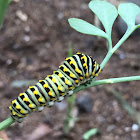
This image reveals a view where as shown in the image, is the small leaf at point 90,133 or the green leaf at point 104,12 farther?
the small leaf at point 90,133

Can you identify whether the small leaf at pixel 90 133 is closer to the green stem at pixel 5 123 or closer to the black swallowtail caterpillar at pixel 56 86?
the black swallowtail caterpillar at pixel 56 86

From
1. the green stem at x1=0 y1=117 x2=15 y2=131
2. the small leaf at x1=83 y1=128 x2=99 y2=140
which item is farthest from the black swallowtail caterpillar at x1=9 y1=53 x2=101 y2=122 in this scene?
the small leaf at x1=83 y1=128 x2=99 y2=140

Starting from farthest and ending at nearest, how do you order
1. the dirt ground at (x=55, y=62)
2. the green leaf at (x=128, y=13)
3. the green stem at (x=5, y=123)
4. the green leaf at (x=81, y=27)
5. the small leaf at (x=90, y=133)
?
the dirt ground at (x=55, y=62) < the small leaf at (x=90, y=133) < the green leaf at (x=128, y=13) < the green leaf at (x=81, y=27) < the green stem at (x=5, y=123)

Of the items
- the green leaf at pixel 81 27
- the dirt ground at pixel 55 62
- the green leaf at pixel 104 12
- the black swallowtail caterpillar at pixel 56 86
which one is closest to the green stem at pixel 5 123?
the black swallowtail caterpillar at pixel 56 86

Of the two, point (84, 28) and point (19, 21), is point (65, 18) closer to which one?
point (19, 21)

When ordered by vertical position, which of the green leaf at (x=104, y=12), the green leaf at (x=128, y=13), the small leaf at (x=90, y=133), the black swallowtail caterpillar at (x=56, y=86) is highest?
the green leaf at (x=104, y=12)

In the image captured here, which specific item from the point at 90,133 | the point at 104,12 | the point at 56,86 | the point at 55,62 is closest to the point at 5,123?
the point at 56,86
